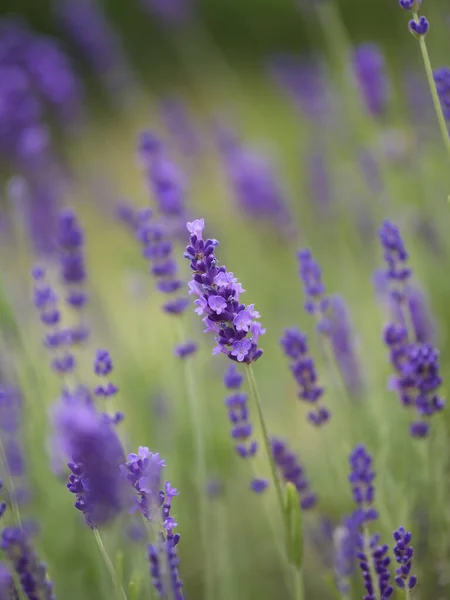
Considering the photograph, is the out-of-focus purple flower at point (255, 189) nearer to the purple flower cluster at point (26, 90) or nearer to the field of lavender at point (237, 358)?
the field of lavender at point (237, 358)

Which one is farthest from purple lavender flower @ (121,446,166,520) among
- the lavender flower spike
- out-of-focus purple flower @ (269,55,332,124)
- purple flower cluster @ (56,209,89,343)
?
out-of-focus purple flower @ (269,55,332,124)

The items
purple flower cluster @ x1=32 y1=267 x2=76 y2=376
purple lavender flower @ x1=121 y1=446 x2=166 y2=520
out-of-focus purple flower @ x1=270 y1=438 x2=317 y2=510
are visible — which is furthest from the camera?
purple flower cluster @ x1=32 y1=267 x2=76 y2=376

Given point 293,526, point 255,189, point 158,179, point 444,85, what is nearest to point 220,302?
point 293,526

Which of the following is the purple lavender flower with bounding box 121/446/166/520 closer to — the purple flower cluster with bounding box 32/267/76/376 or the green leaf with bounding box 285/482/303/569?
the green leaf with bounding box 285/482/303/569

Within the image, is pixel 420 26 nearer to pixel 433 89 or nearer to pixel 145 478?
pixel 433 89

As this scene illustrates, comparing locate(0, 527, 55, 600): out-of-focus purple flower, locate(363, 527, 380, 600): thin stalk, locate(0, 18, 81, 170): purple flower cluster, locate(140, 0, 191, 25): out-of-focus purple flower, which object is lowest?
locate(363, 527, 380, 600): thin stalk

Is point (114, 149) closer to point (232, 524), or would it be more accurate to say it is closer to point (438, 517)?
point (232, 524)

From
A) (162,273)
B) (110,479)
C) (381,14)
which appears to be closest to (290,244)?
(162,273)
